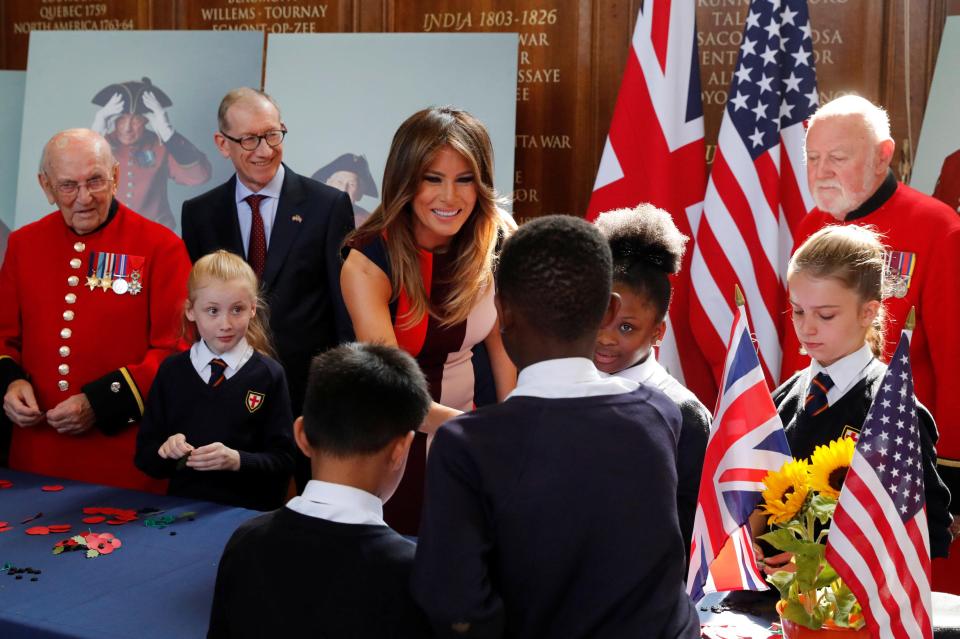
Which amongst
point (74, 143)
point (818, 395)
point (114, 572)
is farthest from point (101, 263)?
point (818, 395)

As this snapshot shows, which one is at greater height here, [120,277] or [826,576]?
[120,277]

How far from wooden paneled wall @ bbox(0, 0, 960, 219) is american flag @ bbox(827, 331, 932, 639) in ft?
10.2

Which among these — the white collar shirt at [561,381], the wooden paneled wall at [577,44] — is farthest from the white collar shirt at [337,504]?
the wooden paneled wall at [577,44]

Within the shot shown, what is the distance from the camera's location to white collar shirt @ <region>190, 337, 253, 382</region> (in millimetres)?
3068

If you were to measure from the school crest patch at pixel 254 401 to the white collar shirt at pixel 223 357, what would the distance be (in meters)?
0.09

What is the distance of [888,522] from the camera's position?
5.48 feet

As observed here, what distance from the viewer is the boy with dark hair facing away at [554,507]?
143 cm

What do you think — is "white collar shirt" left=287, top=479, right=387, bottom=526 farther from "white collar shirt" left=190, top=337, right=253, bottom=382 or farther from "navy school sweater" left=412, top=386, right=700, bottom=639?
"white collar shirt" left=190, top=337, right=253, bottom=382

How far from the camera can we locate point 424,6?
5449mm

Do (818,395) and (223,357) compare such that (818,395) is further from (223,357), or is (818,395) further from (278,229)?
(278,229)

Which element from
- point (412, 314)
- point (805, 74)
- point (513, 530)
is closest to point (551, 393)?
point (513, 530)

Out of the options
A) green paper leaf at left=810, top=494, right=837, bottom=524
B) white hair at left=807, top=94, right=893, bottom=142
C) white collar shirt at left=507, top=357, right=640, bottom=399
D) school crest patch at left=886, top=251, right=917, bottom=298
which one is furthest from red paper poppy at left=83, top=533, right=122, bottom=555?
white hair at left=807, top=94, right=893, bottom=142

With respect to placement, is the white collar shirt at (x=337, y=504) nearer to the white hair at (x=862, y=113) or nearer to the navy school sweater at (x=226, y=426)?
the navy school sweater at (x=226, y=426)

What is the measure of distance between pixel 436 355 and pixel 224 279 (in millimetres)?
730
